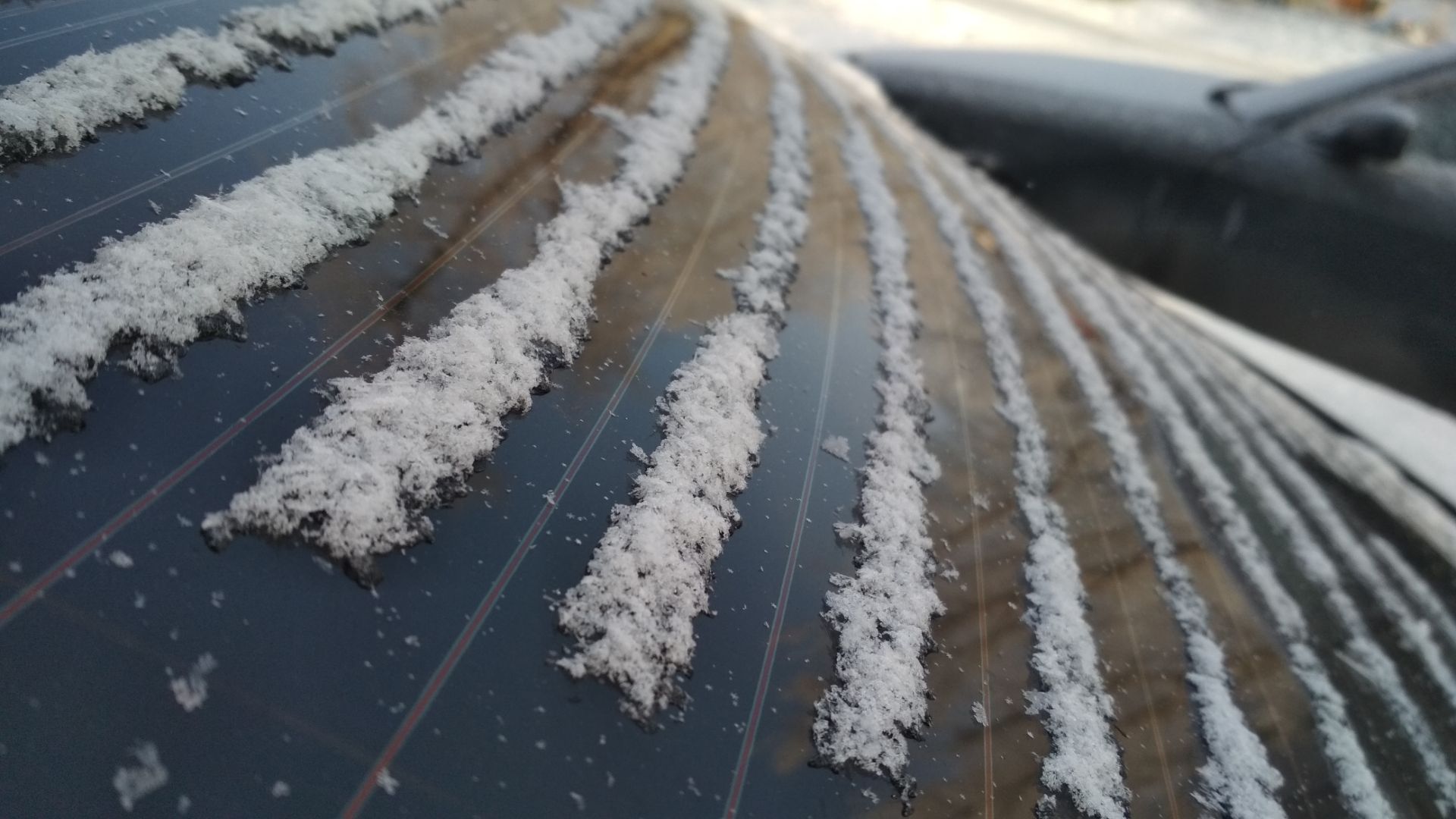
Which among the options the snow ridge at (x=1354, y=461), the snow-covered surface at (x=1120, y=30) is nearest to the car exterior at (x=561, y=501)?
the snow ridge at (x=1354, y=461)

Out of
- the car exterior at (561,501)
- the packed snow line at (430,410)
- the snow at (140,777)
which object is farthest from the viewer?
the packed snow line at (430,410)

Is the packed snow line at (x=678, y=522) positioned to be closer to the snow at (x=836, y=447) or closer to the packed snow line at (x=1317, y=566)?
the snow at (x=836, y=447)

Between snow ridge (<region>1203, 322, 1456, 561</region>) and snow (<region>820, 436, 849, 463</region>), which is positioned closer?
snow (<region>820, 436, 849, 463</region>)

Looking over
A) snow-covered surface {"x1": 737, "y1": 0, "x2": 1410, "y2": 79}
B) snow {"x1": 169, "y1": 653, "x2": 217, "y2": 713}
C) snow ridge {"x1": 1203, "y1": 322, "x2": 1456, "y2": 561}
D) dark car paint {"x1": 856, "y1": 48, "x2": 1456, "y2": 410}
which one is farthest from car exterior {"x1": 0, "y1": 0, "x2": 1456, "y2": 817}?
snow-covered surface {"x1": 737, "y1": 0, "x2": 1410, "y2": 79}

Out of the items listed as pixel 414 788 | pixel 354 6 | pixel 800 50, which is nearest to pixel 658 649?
pixel 414 788

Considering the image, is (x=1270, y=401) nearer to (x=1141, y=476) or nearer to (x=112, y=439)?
(x=1141, y=476)

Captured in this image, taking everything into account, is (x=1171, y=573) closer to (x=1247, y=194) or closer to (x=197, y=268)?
(x=197, y=268)

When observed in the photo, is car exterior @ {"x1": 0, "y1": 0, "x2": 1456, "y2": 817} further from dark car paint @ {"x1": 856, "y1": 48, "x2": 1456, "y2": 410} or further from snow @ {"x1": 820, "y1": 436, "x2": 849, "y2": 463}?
dark car paint @ {"x1": 856, "y1": 48, "x2": 1456, "y2": 410}
